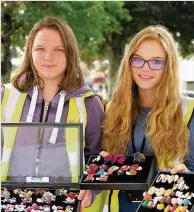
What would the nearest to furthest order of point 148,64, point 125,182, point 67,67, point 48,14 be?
point 125,182 → point 148,64 → point 67,67 → point 48,14

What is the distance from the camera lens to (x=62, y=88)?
231 centimetres

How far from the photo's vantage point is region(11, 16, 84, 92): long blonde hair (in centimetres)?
228

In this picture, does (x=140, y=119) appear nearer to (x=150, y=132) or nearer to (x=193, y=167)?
(x=150, y=132)

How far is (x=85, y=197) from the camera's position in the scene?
1984mm

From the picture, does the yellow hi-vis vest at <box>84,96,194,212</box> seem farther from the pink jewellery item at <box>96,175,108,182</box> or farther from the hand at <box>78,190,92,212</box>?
the pink jewellery item at <box>96,175,108,182</box>

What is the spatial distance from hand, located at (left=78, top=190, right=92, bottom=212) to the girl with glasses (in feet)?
0.63

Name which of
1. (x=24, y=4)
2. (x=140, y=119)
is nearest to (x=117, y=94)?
(x=140, y=119)

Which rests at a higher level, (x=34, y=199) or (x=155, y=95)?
(x=155, y=95)

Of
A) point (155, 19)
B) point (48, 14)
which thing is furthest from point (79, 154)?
point (155, 19)

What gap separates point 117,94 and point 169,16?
1654 cm

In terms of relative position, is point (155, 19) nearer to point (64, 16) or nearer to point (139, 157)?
point (64, 16)

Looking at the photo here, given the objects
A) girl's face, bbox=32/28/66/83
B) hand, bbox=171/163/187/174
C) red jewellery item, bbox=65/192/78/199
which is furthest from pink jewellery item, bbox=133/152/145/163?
girl's face, bbox=32/28/66/83

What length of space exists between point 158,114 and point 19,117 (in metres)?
0.62

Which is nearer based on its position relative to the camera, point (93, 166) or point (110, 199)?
point (93, 166)
